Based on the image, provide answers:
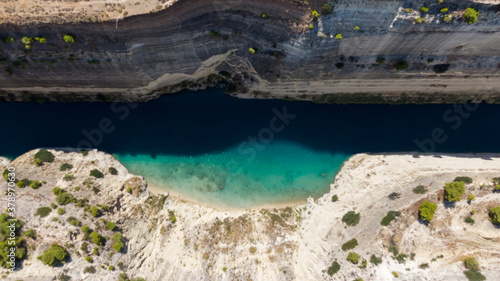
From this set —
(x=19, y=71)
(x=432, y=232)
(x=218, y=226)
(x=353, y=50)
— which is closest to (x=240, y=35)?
(x=353, y=50)

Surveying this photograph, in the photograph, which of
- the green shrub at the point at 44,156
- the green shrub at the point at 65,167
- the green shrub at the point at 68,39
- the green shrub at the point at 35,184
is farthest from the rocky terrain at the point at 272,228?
the green shrub at the point at 68,39

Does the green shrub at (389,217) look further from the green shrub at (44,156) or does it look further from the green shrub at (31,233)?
the green shrub at (44,156)

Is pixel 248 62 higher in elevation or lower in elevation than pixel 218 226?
higher

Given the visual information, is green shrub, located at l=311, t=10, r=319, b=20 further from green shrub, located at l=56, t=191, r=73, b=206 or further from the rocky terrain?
green shrub, located at l=56, t=191, r=73, b=206

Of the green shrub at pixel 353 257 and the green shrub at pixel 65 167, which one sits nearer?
the green shrub at pixel 353 257

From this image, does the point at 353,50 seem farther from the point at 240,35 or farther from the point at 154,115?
the point at 154,115

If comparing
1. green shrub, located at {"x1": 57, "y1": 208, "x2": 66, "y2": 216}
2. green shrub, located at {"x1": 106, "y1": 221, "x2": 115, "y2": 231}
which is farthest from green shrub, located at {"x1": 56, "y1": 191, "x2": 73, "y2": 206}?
green shrub, located at {"x1": 106, "y1": 221, "x2": 115, "y2": 231}
